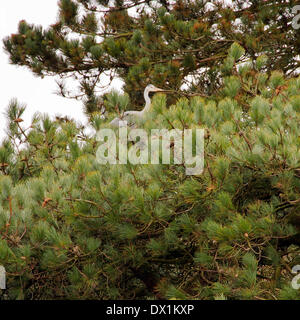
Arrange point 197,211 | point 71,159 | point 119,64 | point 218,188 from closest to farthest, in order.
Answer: point 218,188
point 197,211
point 71,159
point 119,64

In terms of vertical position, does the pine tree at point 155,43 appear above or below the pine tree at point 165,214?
above

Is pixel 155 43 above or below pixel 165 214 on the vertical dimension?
above

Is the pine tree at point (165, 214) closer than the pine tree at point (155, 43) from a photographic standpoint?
Yes

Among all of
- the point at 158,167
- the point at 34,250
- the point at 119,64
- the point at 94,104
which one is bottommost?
the point at 34,250

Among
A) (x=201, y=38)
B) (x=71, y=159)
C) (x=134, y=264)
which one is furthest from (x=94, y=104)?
(x=134, y=264)

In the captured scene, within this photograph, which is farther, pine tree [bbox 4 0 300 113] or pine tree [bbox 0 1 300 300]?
pine tree [bbox 4 0 300 113]

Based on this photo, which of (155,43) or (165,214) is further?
(155,43)

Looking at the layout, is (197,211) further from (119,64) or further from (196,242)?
(119,64)

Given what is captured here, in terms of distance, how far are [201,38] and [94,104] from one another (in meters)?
2.17

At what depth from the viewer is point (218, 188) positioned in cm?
365

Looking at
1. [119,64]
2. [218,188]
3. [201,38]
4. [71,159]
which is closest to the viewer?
[218,188]

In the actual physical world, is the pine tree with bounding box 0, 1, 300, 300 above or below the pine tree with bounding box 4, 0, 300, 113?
below
